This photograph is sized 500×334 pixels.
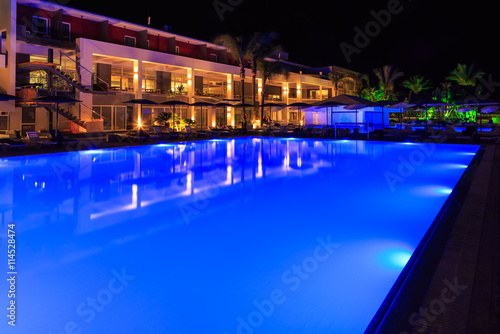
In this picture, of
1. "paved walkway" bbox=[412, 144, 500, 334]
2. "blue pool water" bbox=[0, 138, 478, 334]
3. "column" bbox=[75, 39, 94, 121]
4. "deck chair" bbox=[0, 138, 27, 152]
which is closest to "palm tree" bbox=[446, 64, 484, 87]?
"column" bbox=[75, 39, 94, 121]

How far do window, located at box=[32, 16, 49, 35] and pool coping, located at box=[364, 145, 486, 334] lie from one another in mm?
26254

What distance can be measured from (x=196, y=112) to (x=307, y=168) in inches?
924

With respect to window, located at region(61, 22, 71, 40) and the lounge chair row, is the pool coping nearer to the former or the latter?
the lounge chair row

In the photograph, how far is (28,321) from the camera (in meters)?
3.19

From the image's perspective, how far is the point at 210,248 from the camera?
4.97 metres

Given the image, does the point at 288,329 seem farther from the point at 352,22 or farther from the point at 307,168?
the point at 352,22

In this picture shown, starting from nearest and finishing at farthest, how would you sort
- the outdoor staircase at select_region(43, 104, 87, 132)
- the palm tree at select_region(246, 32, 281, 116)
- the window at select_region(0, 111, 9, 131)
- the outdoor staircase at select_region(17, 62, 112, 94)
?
the outdoor staircase at select_region(17, 62, 112, 94), the window at select_region(0, 111, 9, 131), the outdoor staircase at select_region(43, 104, 87, 132), the palm tree at select_region(246, 32, 281, 116)

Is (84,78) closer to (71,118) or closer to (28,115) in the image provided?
(71,118)

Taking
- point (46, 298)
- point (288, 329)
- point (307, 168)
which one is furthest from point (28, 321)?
point (307, 168)

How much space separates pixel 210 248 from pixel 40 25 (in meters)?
25.6

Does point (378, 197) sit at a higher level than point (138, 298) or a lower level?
higher

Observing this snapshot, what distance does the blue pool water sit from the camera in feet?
10.9

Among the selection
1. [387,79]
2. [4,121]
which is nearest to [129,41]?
[4,121]

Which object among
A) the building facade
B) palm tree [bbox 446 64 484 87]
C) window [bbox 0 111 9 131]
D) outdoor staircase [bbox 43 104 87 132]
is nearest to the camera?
the building facade
